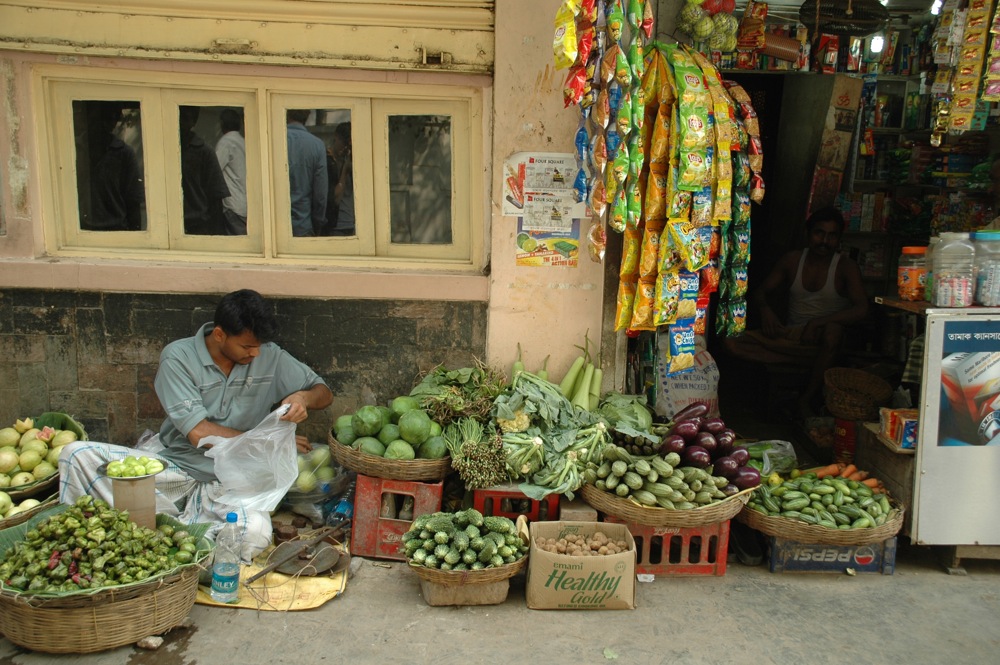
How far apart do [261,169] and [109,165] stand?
3.36 ft

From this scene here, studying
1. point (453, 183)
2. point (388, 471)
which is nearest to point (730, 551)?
point (388, 471)

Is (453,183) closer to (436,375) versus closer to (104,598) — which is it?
(436,375)

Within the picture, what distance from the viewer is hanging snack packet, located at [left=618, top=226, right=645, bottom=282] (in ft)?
15.6

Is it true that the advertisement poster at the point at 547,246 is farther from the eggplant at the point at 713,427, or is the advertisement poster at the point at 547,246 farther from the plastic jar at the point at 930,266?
the plastic jar at the point at 930,266

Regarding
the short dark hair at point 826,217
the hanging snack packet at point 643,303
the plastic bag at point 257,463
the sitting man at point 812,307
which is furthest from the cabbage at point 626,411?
the short dark hair at point 826,217

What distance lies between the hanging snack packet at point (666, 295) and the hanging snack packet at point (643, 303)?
60mm

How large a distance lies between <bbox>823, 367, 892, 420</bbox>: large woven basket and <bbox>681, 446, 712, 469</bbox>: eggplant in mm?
1548

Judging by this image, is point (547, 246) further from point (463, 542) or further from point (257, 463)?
point (257, 463)

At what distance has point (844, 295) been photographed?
6820 mm

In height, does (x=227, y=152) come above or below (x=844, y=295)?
above

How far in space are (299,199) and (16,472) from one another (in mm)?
2302

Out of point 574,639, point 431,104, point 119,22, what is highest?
point 119,22

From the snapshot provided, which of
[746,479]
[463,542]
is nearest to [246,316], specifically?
[463,542]

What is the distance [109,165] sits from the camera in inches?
205
